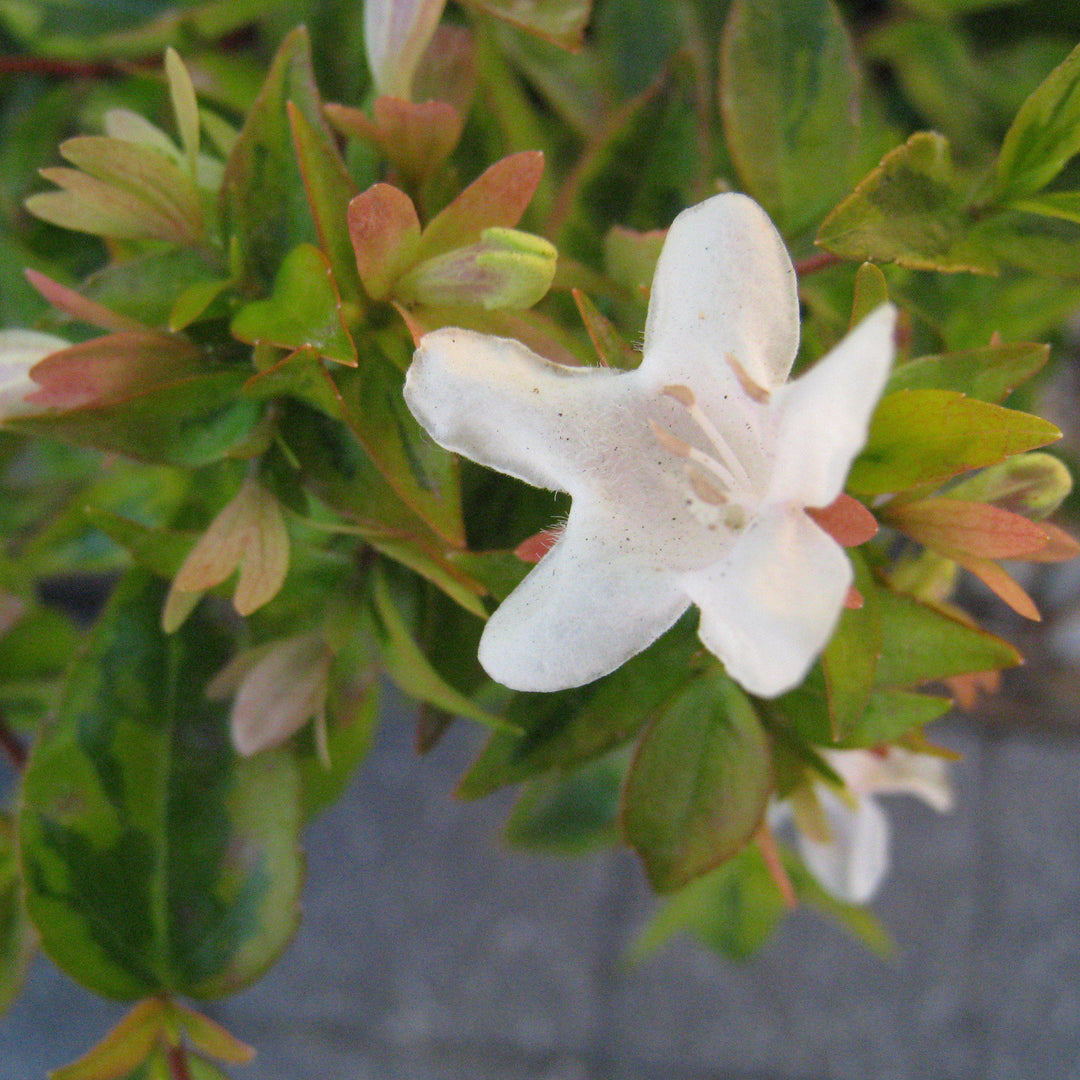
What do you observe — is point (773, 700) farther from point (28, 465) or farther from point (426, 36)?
point (28, 465)

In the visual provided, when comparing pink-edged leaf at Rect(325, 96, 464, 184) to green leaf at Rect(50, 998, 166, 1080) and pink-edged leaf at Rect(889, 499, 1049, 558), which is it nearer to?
pink-edged leaf at Rect(889, 499, 1049, 558)

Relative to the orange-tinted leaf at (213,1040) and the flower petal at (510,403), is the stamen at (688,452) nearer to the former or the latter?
the flower petal at (510,403)

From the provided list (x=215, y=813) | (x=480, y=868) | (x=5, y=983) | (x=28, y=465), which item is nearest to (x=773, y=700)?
(x=215, y=813)

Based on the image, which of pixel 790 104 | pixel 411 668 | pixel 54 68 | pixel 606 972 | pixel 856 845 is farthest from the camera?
pixel 606 972

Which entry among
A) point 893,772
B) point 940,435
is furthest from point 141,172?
point 893,772

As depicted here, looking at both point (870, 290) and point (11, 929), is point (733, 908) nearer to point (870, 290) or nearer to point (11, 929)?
point (11, 929)

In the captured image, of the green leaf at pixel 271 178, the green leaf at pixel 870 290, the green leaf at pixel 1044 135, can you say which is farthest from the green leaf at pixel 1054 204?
the green leaf at pixel 271 178
